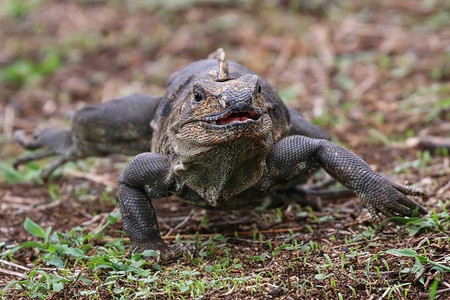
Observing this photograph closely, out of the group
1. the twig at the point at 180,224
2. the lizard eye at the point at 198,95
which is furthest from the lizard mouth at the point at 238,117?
the twig at the point at 180,224

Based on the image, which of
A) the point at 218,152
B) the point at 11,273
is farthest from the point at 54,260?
the point at 218,152

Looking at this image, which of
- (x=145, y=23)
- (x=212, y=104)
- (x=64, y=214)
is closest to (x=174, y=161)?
(x=212, y=104)

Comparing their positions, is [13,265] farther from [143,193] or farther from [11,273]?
[143,193]

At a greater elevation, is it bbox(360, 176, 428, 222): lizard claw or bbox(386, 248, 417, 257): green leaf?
bbox(360, 176, 428, 222): lizard claw

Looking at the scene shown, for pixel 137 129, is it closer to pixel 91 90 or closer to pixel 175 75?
pixel 175 75

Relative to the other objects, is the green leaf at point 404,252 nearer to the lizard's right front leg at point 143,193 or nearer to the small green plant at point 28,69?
the lizard's right front leg at point 143,193

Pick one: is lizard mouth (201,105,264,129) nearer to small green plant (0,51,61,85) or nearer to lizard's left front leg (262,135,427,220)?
lizard's left front leg (262,135,427,220)

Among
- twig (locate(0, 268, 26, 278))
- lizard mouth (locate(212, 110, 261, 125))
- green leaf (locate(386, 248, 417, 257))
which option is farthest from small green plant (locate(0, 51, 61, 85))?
green leaf (locate(386, 248, 417, 257))
